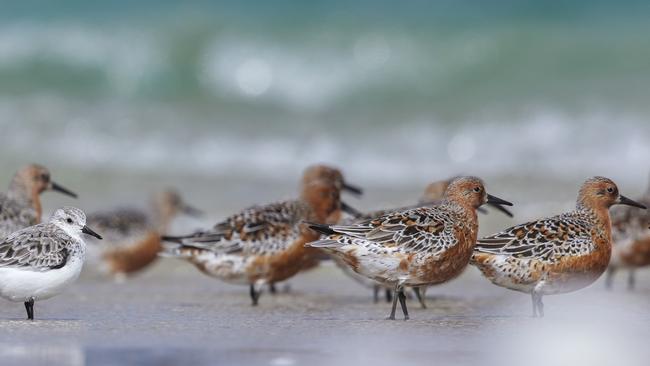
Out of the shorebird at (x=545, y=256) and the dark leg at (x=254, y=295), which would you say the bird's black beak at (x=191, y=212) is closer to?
the dark leg at (x=254, y=295)

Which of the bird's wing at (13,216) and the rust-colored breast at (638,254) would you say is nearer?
the bird's wing at (13,216)

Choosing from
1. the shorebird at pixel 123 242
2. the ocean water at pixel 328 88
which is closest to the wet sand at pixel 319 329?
the shorebird at pixel 123 242

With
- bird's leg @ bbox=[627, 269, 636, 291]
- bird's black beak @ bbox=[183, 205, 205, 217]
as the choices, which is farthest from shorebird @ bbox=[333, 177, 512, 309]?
bird's black beak @ bbox=[183, 205, 205, 217]

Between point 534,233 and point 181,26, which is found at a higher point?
point 181,26

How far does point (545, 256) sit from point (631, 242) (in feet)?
9.08

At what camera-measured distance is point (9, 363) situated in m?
6.48

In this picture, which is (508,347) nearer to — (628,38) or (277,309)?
(277,309)

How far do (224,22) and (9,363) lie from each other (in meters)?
19.0

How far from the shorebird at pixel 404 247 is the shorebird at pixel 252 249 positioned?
1.51 metres

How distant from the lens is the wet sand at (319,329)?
6.73 m

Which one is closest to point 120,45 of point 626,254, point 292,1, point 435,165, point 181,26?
point 181,26

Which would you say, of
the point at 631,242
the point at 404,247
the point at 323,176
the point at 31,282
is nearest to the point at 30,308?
the point at 31,282

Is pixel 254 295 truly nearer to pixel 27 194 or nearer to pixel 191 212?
pixel 27 194

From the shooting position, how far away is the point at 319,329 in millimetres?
7828
